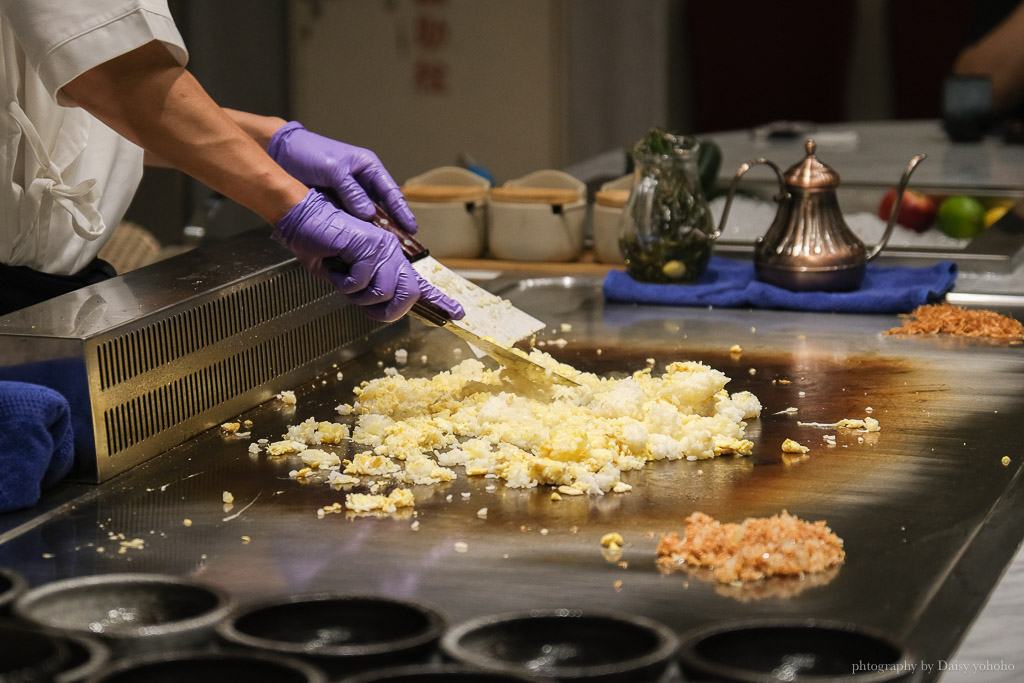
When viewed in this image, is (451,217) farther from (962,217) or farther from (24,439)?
(24,439)

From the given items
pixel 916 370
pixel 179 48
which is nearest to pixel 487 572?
pixel 179 48

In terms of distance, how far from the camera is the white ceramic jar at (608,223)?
2.87 m

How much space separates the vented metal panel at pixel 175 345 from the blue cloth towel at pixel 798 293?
69 cm

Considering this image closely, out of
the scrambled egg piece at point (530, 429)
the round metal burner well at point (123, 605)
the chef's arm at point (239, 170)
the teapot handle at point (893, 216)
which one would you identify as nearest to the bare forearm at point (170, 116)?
the chef's arm at point (239, 170)

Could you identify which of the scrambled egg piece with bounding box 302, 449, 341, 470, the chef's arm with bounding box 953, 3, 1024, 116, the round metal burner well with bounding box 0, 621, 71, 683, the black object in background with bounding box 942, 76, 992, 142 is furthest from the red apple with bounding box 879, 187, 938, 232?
the round metal burner well with bounding box 0, 621, 71, 683

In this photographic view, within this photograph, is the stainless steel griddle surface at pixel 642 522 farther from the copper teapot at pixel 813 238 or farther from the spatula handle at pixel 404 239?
the copper teapot at pixel 813 238

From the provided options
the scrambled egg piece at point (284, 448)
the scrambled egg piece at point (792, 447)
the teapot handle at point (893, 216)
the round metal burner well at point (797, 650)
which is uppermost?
the teapot handle at point (893, 216)

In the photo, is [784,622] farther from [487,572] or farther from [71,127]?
[71,127]

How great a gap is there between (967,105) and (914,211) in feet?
4.52

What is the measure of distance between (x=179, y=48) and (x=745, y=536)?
1.02 meters

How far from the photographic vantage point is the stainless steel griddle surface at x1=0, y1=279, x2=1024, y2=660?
1.21 metres

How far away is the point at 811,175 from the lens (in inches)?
99.2

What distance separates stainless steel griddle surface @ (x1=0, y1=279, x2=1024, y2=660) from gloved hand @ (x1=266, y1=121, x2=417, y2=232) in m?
0.32

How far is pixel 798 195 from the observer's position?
253cm
